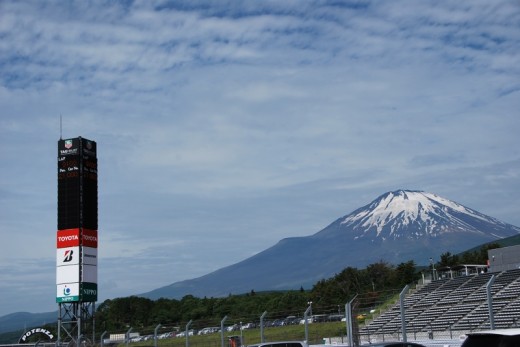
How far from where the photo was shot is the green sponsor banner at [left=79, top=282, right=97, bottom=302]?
1895 inches

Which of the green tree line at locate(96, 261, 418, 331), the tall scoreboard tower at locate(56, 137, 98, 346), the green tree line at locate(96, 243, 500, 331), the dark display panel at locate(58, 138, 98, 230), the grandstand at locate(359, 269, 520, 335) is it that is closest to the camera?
the grandstand at locate(359, 269, 520, 335)

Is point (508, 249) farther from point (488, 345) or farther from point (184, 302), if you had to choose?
point (488, 345)

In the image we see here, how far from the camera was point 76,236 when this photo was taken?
159 ft

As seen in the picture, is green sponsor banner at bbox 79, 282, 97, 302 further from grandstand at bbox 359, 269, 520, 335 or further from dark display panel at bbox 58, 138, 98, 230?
grandstand at bbox 359, 269, 520, 335

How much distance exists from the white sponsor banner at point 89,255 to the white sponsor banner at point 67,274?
2.52 ft

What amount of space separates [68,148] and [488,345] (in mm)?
40060

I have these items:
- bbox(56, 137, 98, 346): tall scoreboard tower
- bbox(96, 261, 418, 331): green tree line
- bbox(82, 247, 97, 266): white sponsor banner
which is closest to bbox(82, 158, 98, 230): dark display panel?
bbox(56, 137, 98, 346): tall scoreboard tower

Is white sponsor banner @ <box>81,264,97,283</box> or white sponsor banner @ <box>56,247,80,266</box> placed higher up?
white sponsor banner @ <box>56,247,80,266</box>

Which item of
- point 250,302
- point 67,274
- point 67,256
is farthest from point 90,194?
point 250,302

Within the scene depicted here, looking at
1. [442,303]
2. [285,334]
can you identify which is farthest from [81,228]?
[442,303]

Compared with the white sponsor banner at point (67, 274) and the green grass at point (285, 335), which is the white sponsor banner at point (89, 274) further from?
the green grass at point (285, 335)

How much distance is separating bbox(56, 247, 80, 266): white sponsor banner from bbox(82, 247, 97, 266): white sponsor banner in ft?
1.54

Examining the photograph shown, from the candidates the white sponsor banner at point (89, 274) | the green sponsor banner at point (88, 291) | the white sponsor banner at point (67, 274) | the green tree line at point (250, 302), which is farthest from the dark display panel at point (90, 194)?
the green tree line at point (250, 302)

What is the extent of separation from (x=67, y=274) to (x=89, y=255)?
1784mm
